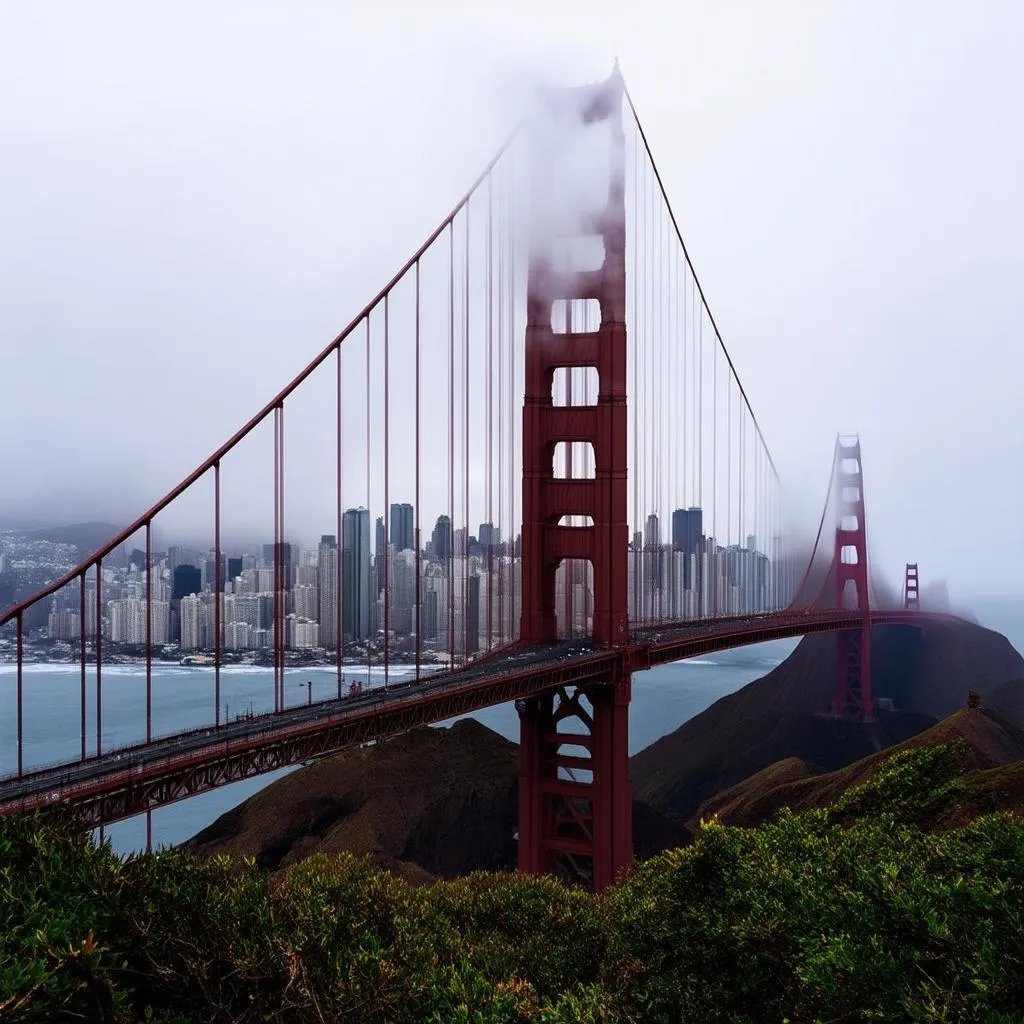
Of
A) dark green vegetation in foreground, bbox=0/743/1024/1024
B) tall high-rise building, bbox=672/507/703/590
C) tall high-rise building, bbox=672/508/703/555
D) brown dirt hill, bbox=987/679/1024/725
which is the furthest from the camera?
tall high-rise building, bbox=672/508/703/555

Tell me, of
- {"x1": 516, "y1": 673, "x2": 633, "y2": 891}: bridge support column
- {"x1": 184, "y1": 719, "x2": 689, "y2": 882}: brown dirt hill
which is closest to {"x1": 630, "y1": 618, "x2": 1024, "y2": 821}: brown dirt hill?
{"x1": 184, "y1": 719, "x2": 689, "y2": 882}: brown dirt hill

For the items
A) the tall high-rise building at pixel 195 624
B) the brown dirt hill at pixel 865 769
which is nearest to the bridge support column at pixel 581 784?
the brown dirt hill at pixel 865 769

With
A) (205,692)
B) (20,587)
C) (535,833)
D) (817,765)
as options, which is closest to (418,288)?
(535,833)

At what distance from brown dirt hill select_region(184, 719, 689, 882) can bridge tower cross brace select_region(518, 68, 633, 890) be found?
3.45 meters

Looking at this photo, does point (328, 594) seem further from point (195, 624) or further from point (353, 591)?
point (195, 624)

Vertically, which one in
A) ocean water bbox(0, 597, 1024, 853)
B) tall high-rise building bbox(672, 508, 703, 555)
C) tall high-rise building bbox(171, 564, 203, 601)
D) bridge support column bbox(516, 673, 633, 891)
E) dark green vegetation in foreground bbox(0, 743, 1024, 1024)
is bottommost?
ocean water bbox(0, 597, 1024, 853)

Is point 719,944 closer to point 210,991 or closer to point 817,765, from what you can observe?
point 210,991

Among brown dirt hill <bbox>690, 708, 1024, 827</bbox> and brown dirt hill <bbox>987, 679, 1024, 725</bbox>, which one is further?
brown dirt hill <bbox>987, 679, 1024, 725</bbox>

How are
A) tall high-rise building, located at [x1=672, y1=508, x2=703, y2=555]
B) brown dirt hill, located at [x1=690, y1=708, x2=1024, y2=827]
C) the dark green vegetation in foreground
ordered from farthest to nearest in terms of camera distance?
1. tall high-rise building, located at [x1=672, y1=508, x2=703, y2=555]
2. brown dirt hill, located at [x1=690, y1=708, x2=1024, y2=827]
3. the dark green vegetation in foreground

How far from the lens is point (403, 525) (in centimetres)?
7100

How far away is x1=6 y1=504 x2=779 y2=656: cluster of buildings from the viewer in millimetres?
48531

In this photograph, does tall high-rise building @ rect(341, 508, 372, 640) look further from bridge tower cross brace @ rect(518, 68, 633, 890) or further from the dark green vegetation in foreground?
the dark green vegetation in foreground

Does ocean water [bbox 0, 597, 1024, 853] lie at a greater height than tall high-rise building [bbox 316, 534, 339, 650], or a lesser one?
lesser

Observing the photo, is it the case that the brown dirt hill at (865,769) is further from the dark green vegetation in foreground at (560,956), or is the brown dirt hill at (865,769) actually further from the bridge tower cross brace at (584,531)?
the dark green vegetation in foreground at (560,956)
